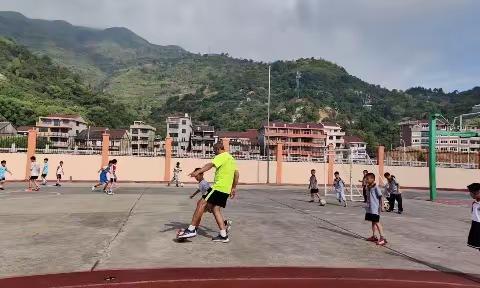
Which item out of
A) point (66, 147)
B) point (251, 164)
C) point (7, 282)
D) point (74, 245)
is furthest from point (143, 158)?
point (7, 282)

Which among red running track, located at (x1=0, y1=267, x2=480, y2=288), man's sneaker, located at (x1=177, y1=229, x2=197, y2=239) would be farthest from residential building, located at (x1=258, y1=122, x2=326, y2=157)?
red running track, located at (x1=0, y1=267, x2=480, y2=288)

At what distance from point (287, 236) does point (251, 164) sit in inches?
1249

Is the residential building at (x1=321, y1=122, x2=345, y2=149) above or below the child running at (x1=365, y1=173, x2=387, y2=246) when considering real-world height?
above

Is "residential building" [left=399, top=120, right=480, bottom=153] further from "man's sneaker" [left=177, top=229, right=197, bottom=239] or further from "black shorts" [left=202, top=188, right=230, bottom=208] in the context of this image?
"man's sneaker" [left=177, top=229, right=197, bottom=239]

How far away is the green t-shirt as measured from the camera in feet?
27.4

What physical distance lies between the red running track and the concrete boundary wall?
79.6ft

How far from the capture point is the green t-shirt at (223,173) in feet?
27.4

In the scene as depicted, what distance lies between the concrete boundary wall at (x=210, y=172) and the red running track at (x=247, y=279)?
24269 millimetres

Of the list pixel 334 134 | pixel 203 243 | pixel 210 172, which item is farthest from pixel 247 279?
pixel 334 134

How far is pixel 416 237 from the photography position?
10656 millimetres

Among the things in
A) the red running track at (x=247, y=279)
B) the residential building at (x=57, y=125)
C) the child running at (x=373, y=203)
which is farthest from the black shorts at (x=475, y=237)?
the residential building at (x=57, y=125)

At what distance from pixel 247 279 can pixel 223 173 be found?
276 cm

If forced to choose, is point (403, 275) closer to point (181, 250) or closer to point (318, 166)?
point (181, 250)

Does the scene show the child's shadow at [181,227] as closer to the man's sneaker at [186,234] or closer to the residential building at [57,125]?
the man's sneaker at [186,234]
